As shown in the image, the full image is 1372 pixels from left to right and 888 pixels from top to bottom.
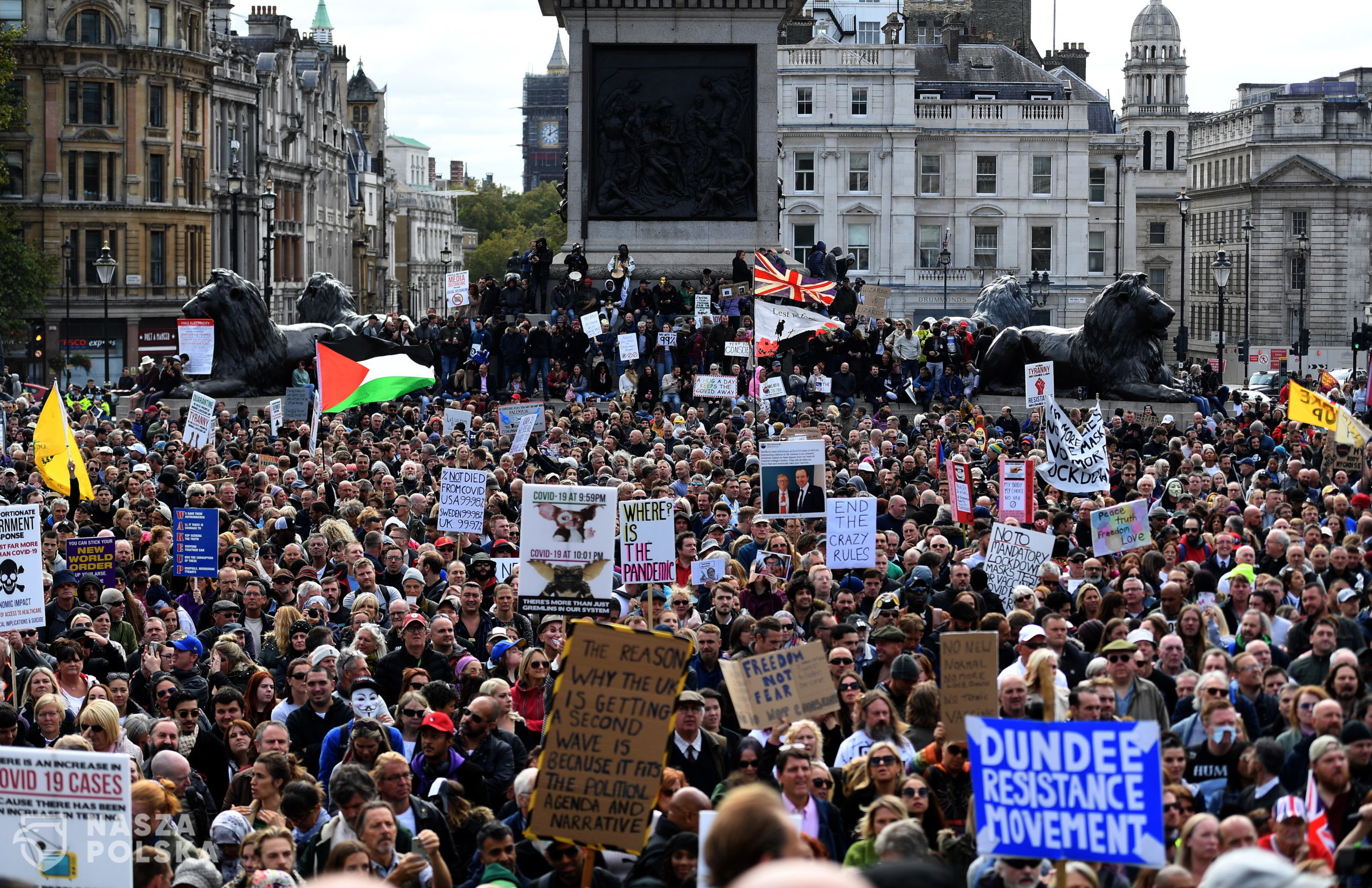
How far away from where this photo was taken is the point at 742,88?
3406cm

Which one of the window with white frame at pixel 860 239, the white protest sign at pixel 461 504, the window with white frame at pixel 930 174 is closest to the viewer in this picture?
the white protest sign at pixel 461 504

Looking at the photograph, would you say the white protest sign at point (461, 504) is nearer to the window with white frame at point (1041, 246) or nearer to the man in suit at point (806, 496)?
the man in suit at point (806, 496)

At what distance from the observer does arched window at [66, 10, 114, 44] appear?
72438mm

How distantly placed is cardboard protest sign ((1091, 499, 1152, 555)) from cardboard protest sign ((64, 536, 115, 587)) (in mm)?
7414

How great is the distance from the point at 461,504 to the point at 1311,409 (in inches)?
373

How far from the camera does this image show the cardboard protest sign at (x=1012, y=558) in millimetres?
14016

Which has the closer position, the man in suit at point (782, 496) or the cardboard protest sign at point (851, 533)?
the cardboard protest sign at point (851, 533)

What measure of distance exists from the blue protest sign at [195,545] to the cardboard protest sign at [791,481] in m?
4.75

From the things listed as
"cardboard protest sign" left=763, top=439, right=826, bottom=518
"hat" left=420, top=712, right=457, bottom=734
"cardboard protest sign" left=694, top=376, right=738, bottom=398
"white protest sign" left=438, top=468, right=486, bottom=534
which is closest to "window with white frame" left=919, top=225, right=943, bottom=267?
"cardboard protest sign" left=694, top=376, right=738, bottom=398

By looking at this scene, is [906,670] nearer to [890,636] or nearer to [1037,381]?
[890,636]

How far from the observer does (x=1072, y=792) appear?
7.33 m

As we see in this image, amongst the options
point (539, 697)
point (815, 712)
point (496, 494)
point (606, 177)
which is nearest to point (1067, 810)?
point (815, 712)

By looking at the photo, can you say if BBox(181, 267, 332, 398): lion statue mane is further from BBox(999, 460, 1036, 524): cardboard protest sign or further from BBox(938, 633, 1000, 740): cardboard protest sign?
BBox(938, 633, 1000, 740): cardboard protest sign


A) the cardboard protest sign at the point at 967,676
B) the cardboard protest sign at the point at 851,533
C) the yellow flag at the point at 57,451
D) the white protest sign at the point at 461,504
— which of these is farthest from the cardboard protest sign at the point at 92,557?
the cardboard protest sign at the point at 967,676
